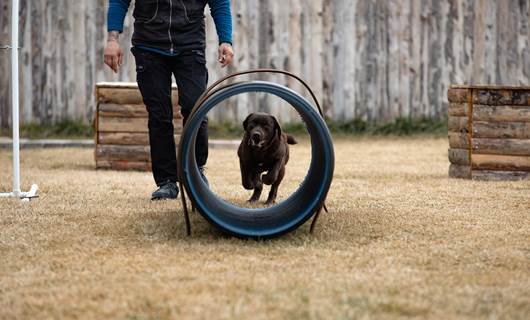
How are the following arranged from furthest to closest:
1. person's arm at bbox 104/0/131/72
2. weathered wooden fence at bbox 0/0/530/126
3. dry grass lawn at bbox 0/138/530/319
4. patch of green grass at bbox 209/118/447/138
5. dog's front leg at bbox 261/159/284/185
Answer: patch of green grass at bbox 209/118/447/138
weathered wooden fence at bbox 0/0/530/126
person's arm at bbox 104/0/131/72
dog's front leg at bbox 261/159/284/185
dry grass lawn at bbox 0/138/530/319

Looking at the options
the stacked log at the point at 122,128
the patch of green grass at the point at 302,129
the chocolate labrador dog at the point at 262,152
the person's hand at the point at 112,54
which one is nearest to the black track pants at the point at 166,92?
the person's hand at the point at 112,54

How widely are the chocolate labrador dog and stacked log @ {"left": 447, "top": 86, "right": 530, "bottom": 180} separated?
2.12 m

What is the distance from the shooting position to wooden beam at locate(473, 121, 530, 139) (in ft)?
22.7

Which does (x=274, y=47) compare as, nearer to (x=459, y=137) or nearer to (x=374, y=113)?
(x=374, y=113)

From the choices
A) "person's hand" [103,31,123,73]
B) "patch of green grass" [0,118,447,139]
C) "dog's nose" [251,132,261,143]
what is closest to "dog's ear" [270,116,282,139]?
"dog's nose" [251,132,261,143]

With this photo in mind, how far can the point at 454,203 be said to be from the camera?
543cm

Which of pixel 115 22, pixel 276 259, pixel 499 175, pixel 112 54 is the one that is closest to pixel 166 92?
pixel 112 54

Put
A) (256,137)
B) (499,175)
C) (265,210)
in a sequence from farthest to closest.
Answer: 1. (499,175)
2. (256,137)
3. (265,210)

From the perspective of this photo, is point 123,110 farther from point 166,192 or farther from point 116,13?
point 166,192

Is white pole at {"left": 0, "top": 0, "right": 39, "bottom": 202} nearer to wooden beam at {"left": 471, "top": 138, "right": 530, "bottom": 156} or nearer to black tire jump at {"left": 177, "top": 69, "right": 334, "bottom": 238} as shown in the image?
black tire jump at {"left": 177, "top": 69, "right": 334, "bottom": 238}

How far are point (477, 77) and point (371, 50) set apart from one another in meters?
1.46

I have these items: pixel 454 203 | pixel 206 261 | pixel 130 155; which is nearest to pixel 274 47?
pixel 130 155

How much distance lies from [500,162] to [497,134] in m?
0.23

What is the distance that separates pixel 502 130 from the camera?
22.8ft
